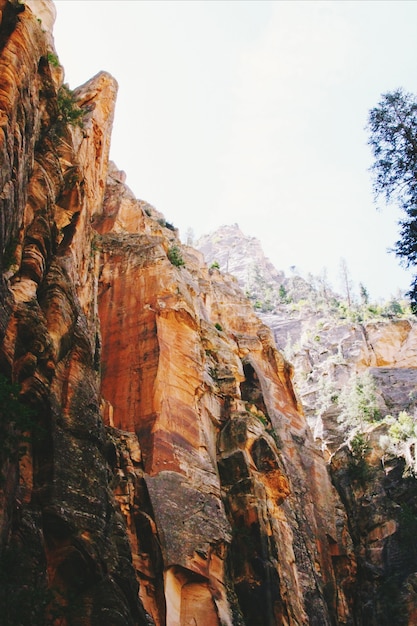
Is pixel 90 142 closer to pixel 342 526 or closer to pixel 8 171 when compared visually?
pixel 8 171

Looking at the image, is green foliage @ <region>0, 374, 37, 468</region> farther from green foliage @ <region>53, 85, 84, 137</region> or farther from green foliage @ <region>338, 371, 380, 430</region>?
green foliage @ <region>338, 371, 380, 430</region>

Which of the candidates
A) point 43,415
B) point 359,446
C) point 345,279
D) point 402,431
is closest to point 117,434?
point 43,415

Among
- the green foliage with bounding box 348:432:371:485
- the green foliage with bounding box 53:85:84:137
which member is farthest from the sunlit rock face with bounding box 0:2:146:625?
the green foliage with bounding box 348:432:371:485

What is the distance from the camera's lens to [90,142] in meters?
31.9

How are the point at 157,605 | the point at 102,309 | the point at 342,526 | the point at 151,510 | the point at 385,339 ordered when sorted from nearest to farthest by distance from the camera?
the point at 157,605 → the point at 151,510 → the point at 102,309 → the point at 342,526 → the point at 385,339

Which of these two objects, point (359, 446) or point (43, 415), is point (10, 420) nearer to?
point (43, 415)

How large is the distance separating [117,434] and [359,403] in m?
41.5

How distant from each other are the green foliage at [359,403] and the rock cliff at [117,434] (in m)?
15.9

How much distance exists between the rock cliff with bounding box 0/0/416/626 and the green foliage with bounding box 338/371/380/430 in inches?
625

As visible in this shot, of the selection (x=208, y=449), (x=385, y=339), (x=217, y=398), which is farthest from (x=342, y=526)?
(x=385, y=339)

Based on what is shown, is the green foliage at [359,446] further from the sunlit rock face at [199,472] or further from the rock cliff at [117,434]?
the sunlit rock face at [199,472]

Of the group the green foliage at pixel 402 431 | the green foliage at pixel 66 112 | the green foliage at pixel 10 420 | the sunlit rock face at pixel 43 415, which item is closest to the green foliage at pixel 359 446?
A: the green foliage at pixel 402 431

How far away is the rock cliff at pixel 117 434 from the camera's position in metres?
14.5

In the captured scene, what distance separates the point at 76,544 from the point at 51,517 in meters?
0.87
